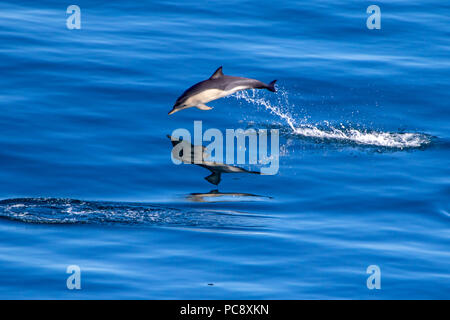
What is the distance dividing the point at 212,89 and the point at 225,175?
2.45m

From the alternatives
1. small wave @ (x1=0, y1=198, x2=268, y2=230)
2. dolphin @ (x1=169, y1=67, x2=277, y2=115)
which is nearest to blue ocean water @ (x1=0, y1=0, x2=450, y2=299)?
small wave @ (x1=0, y1=198, x2=268, y2=230)

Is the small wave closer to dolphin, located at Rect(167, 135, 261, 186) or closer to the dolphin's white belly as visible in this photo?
dolphin, located at Rect(167, 135, 261, 186)

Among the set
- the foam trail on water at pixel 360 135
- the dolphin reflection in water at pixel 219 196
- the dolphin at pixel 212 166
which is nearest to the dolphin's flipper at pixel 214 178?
the dolphin at pixel 212 166

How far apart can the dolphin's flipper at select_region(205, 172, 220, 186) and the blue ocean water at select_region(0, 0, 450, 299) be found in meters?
0.20

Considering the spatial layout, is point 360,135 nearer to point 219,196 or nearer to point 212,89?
point 212,89

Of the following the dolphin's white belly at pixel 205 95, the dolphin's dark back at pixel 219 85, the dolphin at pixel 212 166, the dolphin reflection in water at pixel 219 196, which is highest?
the dolphin's dark back at pixel 219 85

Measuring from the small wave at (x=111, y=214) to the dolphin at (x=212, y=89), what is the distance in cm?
434

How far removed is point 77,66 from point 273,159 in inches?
331

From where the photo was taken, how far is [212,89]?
2303cm

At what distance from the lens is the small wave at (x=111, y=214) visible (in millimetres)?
18422

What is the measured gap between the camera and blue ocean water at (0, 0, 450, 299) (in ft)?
53.9

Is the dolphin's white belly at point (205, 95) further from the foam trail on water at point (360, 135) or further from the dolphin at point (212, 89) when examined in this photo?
the foam trail on water at point (360, 135)

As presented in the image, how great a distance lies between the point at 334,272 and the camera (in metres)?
16.5
